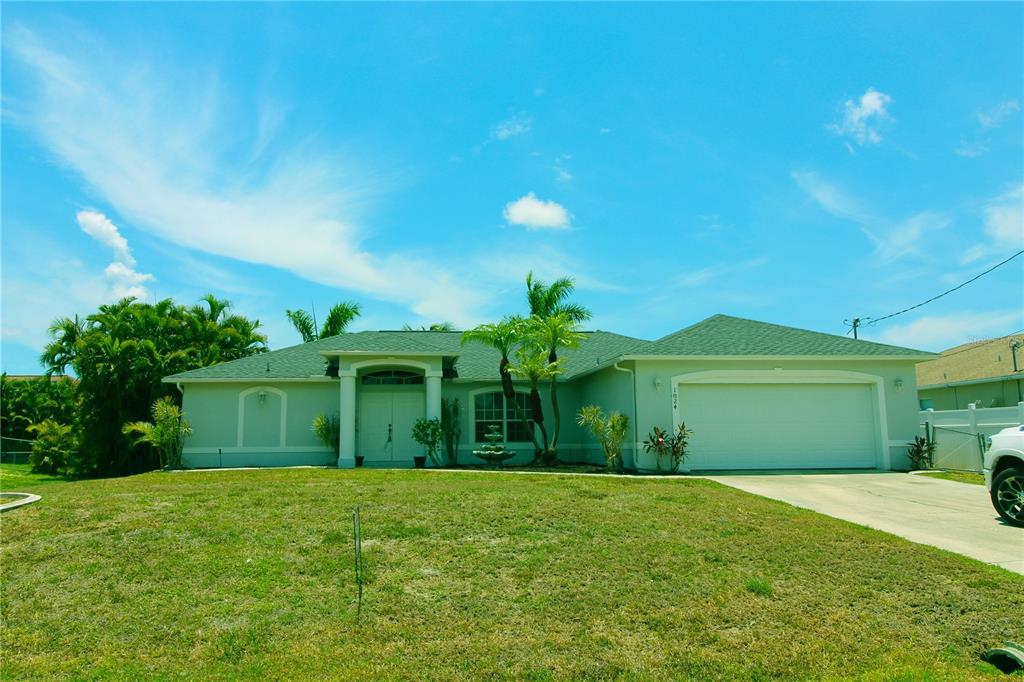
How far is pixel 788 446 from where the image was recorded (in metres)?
17.3

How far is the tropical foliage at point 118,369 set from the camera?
78.1 ft

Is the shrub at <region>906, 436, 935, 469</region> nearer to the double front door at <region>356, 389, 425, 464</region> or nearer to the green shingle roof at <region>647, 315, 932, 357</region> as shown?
the green shingle roof at <region>647, 315, 932, 357</region>

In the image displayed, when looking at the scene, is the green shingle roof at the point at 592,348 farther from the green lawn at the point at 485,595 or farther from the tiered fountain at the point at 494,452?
the green lawn at the point at 485,595

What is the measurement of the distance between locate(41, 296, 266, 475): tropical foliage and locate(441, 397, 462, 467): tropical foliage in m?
9.99

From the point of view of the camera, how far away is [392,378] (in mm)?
20984

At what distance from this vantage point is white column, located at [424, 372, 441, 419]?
19641 millimetres

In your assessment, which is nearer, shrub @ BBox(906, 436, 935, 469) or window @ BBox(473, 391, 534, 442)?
shrub @ BBox(906, 436, 935, 469)

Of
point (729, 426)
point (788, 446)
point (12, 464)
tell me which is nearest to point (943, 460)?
point (788, 446)

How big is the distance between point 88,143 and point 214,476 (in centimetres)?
732

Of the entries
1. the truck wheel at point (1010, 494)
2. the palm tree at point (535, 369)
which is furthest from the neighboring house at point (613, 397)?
the truck wheel at point (1010, 494)

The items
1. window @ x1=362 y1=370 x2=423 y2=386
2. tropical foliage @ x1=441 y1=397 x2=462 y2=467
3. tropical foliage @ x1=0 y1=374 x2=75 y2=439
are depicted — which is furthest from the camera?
tropical foliage @ x1=0 y1=374 x2=75 y2=439

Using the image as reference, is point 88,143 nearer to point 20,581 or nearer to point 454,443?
point 20,581

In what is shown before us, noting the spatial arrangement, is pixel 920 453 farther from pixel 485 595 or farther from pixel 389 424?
pixel 485 595

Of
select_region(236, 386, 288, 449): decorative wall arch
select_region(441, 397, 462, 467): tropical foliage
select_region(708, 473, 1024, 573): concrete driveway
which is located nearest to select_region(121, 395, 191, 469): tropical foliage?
select_region(236, 386, 288, 449): decorative wall arch
